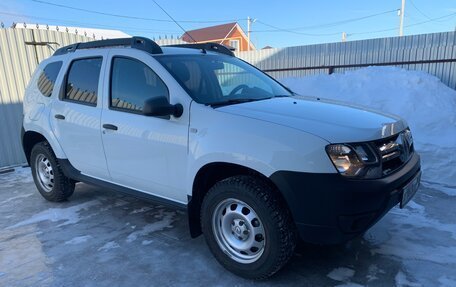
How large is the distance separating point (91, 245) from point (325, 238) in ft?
7.78

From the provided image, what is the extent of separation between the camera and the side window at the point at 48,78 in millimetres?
4488

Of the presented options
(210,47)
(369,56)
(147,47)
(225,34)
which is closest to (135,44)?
(147,47)

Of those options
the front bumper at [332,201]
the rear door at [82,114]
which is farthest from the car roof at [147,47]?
the front bumper at [332,201]

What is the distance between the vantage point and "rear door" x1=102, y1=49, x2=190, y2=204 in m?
3.09

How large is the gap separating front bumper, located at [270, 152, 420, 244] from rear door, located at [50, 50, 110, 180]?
2212 mm

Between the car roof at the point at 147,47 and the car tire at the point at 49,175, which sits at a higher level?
the car roof at the point at 147,47

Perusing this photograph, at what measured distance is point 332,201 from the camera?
238 cm

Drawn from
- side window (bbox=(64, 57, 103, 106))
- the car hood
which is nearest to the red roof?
side window (bbox=(64, 57, 103, 106))

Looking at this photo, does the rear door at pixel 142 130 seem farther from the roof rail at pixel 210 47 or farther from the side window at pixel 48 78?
the side window at pixel 48 78

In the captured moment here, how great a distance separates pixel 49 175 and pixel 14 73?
3.49 meters

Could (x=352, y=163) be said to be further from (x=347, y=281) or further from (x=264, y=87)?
(x=264, y=87)

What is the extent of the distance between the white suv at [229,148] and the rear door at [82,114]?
2 cm

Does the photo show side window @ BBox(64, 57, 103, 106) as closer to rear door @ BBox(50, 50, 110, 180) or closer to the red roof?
rear door @ BBox(50, 50, 110, 180)

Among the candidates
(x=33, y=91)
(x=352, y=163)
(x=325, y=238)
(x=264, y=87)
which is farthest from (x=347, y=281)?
(x=33, y=91)
